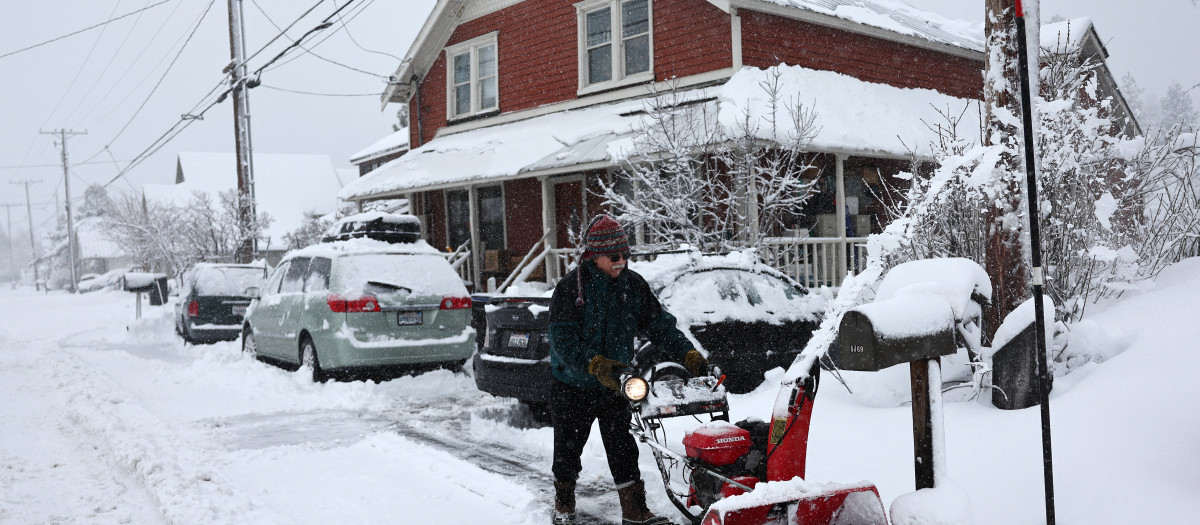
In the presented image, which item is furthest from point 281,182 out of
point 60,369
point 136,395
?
point 136,395

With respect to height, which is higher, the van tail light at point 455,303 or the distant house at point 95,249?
the distant house at point 95,249

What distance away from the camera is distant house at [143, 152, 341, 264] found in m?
49.7

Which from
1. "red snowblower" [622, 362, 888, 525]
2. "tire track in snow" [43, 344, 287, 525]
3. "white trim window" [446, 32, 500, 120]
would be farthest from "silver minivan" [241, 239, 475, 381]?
"white trim window" [446, 32, 500, 120]

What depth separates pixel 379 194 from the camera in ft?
65.9

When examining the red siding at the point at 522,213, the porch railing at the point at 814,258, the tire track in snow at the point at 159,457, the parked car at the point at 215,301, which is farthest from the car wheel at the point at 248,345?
the red siding at the point at 522,213

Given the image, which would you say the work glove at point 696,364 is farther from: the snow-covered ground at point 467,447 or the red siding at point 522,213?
the red siding at point 522,213

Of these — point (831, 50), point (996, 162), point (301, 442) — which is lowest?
point (301, 442)

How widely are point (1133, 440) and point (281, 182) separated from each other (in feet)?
174

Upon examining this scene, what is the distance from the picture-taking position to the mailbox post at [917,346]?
302 cm

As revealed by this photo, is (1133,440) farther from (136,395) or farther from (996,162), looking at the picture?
(136,395)

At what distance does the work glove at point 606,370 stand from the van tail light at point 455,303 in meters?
6.18

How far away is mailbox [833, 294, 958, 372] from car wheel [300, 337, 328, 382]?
25.8ft

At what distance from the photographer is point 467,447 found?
6.91 metres

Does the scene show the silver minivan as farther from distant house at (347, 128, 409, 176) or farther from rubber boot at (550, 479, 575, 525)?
distant house at (347, 128, 409, 176)
